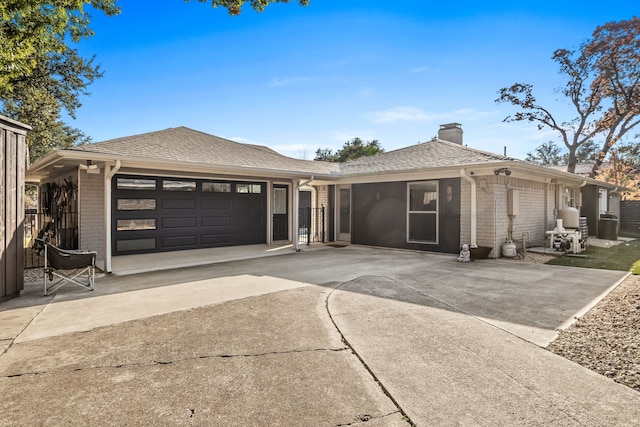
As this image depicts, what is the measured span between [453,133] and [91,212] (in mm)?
12814

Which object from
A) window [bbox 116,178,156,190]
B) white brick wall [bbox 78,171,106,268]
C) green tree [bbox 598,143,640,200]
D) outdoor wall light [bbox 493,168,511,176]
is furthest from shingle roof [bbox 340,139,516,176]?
green tree [bbox 598,143,640,200]

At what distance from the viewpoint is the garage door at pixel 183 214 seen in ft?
29.8

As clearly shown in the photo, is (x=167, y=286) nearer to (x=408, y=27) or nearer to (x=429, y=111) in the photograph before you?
(x=408, y=27)

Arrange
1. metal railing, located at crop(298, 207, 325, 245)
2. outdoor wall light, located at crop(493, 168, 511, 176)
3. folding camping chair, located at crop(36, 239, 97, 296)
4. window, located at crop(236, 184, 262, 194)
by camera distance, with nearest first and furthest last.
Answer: folding camping chair, located at crop(36, 239, 97, 296) < outdoor wall light, located at crop(493, 168, 511, 176) < window, located at crop(236, 184, 262, 194) < metal railing, located at crop(298, 207, 325, 245)

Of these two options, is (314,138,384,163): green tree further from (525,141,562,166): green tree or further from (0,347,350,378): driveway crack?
(525,141,562,166): green tree

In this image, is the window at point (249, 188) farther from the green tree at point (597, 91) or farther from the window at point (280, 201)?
the green tree at point (597, 91)

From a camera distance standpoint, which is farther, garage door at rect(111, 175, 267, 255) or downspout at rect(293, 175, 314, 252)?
downspout at rect(293, 175, 314, 252)

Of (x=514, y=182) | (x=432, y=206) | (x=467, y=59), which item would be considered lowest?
(x=432, y=206)

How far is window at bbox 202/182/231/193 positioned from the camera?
10.5 meters

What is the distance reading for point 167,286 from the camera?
5840mm

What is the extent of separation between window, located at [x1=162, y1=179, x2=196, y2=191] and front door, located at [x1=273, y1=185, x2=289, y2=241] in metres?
3.04

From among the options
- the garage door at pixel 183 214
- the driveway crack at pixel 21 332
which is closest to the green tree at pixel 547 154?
the garage door at pixel 183 214

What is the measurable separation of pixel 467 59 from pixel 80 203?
1239 centimetres

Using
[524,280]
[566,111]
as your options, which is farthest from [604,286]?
[566,111]
